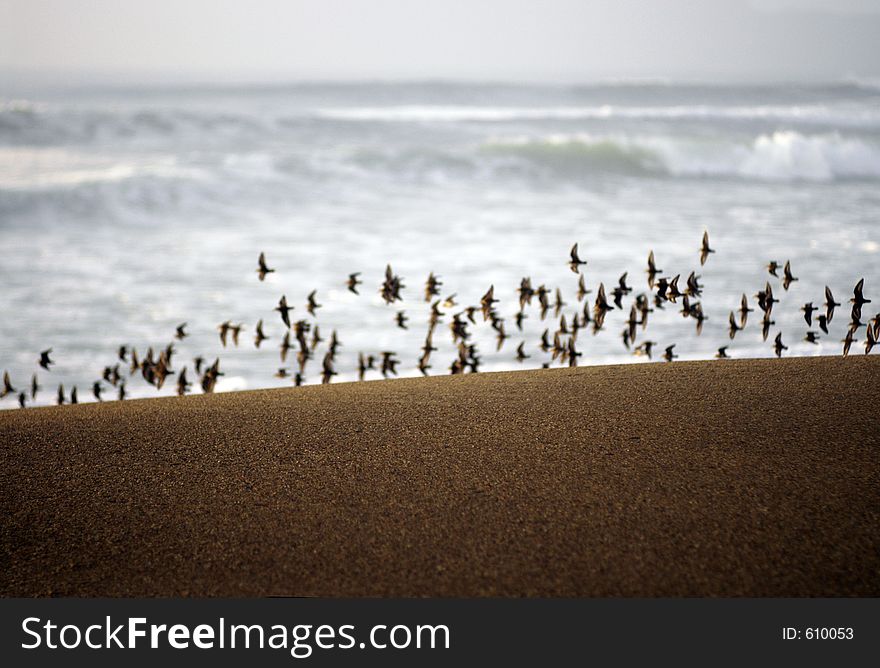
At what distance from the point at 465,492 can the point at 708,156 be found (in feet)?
75.6

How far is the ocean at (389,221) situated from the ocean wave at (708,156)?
10 cm

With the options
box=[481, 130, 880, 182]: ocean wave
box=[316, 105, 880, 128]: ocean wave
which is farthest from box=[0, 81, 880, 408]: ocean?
box=[316, 105, 880, 128]: ocean wave

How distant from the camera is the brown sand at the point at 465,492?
2.46 meters

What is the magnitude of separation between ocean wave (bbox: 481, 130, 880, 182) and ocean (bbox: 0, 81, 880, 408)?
0.10 m

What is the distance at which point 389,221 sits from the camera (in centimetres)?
1573

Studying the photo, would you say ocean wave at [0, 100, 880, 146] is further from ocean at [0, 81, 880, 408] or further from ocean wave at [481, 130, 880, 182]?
ocean wave at [481, 130, 880, 182]

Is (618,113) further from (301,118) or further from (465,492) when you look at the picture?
(465,492)

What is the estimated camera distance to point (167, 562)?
2580 mm

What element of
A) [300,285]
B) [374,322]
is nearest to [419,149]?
[300,285]

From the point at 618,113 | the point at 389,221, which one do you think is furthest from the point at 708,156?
the point at 389,221

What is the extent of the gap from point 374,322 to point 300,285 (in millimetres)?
2017

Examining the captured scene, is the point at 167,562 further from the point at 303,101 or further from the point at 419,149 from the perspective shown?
the point at 303,101

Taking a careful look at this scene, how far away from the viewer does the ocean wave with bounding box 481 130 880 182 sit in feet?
73.3

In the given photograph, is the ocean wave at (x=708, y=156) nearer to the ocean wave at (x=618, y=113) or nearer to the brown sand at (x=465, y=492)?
the ocean wave at (x=618, y=113)
